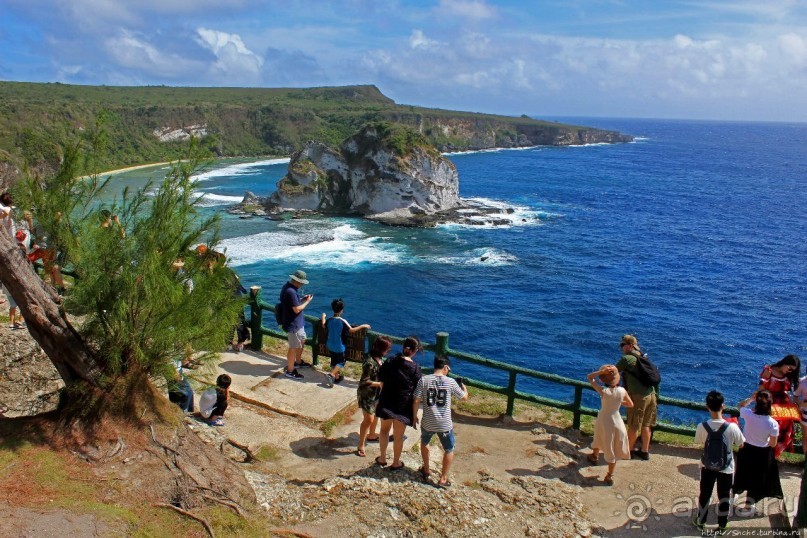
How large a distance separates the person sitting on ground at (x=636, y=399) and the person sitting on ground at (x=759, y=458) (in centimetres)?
145

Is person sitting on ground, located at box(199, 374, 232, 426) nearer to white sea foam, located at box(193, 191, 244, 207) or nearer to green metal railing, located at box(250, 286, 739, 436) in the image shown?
green metal railing, located at box(250, 286, 739, 436)

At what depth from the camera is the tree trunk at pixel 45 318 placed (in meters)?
5.98

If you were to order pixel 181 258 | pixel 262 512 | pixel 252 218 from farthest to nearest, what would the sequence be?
pixel 252 218
pixel 181 258
pixel 262 512

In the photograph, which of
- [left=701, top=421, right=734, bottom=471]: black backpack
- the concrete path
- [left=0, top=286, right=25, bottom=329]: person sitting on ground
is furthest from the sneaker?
[left=0, top=286, right=25, bottom=329]: person sitting on ground

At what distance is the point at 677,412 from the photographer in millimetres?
Result: 25578

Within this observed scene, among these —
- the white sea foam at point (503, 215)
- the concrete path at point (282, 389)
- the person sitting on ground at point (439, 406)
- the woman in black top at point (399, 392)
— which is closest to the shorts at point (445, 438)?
the person sitting on ground at point (439, 406)

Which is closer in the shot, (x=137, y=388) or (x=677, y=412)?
(x=137, y=388)

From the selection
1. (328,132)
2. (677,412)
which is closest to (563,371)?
(677,412)

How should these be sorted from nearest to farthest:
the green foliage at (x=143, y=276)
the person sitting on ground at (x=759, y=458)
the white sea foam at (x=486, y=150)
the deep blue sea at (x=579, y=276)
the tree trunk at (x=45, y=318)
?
1. the tree trunk at (x=45, y=318)
2. the green foliage at (x=143, y=276)
3. the person sitting on ground at (x=759, y=458)
4. the deep blue sea at (x=579, y=276)
5. the white sea foam at (x=486, y=150)

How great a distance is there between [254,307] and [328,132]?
153 m

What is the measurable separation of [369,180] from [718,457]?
213 ft

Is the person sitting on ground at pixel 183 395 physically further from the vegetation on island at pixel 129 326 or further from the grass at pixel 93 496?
the grass at pixel 93 496

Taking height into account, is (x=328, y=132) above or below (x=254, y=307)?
above

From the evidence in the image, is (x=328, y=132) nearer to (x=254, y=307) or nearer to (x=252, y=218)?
(x=252, y=218)
